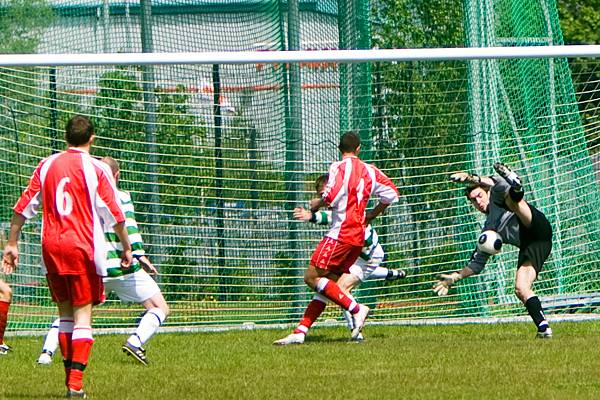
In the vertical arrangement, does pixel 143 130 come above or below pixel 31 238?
above

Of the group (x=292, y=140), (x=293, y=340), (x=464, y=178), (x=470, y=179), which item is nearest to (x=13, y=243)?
(x=293, y=340)

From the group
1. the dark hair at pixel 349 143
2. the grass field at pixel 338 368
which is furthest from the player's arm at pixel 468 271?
the dark hair at pixel 349 143

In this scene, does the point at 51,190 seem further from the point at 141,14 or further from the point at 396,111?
the point at 396,111

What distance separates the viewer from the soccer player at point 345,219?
11602mm

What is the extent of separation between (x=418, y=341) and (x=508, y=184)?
5.43 ft

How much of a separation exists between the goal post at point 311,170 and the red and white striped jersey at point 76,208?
5.08 metres

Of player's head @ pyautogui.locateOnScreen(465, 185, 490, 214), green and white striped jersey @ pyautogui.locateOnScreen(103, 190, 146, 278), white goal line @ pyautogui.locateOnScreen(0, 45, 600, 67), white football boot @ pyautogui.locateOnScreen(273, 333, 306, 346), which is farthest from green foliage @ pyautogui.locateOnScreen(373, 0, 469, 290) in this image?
green and white striped jersey @ pyautogui.locateOnScreen(103, 190, 146, 278)

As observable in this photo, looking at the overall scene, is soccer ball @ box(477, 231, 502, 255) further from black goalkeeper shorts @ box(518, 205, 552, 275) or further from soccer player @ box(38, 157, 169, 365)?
soccer player @ box(38, 157, 169, 365)

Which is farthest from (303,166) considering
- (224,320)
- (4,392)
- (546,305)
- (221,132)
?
(4,392)

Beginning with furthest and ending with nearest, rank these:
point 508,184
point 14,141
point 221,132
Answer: point 221,132 < point 14,141 < point 508,184

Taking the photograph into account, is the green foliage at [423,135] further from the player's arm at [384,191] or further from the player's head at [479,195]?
the player's arm at [384,191]

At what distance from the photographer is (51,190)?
8.22 m

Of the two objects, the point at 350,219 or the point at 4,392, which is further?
the point at 350,219

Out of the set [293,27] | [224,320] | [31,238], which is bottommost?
[224,320]
